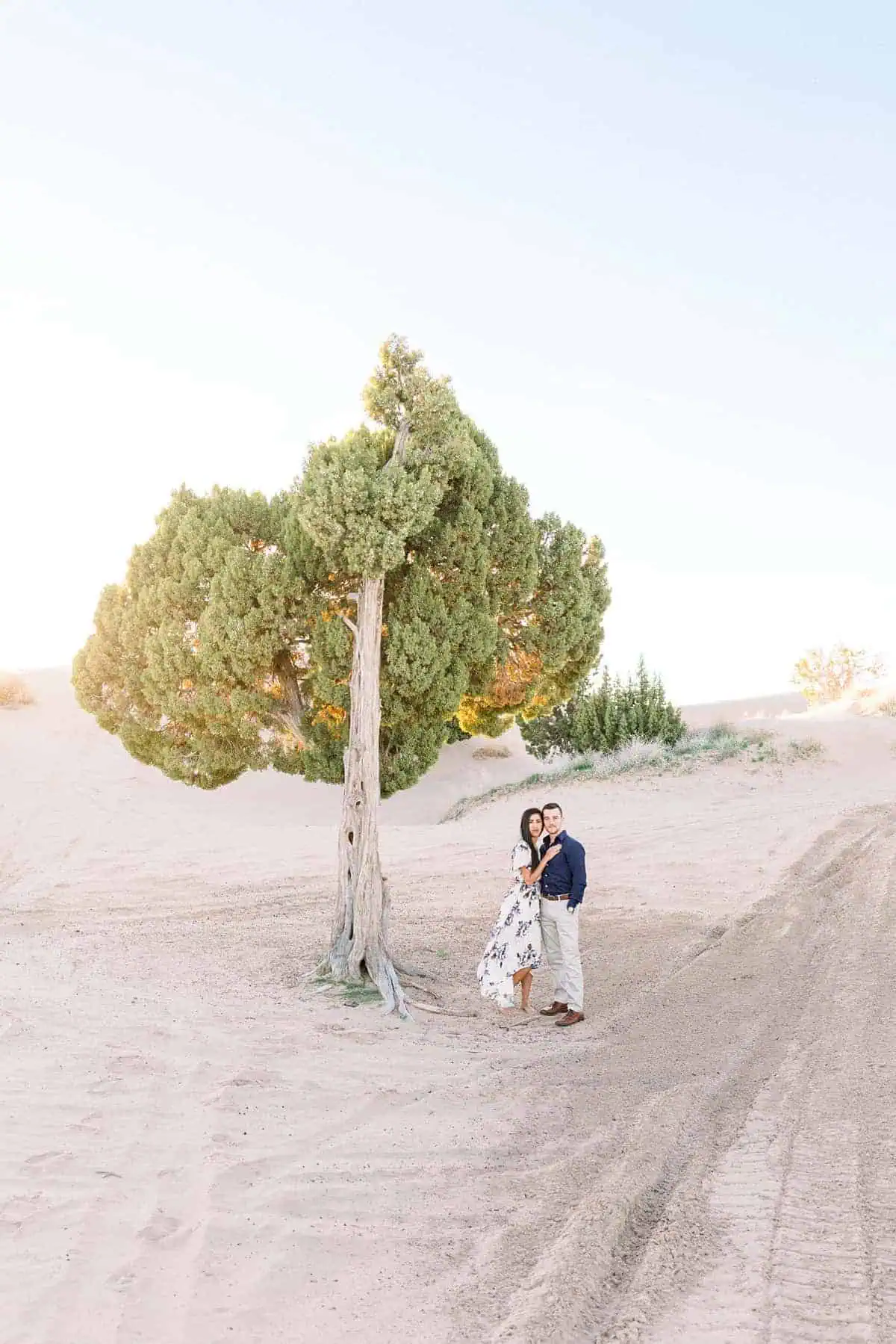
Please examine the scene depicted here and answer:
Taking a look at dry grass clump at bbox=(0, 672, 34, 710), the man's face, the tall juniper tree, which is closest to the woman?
the man's face

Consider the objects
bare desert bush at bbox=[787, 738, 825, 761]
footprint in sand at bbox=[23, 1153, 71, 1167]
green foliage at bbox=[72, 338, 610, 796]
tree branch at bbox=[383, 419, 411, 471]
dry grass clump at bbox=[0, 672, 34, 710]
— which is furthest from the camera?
dry grass clump at bbox=[0, 672, 34, 710]

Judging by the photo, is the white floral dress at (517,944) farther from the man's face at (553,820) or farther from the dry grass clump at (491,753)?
the dry grass clump at (491,753)

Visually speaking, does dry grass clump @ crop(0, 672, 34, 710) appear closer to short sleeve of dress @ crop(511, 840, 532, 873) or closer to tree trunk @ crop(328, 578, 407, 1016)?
tree trunk @ crop(328, 578, 407, 1016)

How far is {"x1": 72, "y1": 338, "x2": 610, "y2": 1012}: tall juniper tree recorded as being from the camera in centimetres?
960

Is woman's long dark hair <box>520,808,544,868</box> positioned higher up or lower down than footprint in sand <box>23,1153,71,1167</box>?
higher up

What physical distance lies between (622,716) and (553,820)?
54.9 feet

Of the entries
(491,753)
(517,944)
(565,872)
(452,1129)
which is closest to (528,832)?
(565,872)

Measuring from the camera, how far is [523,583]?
11242 millimetres

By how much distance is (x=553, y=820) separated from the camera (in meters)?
8.45

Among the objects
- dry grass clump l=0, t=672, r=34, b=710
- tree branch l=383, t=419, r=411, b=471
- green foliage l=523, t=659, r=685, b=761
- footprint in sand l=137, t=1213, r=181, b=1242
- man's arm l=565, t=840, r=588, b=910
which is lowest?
footprint in sand l=137, t=1213, r=181, b=1242

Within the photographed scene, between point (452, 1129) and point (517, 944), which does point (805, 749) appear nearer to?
point (517, 944)

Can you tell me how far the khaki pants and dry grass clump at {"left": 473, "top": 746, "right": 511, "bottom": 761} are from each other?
21245 mm

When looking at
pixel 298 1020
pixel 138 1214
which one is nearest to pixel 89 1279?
pixel 138 1214

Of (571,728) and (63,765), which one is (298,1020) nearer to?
(571,728)
